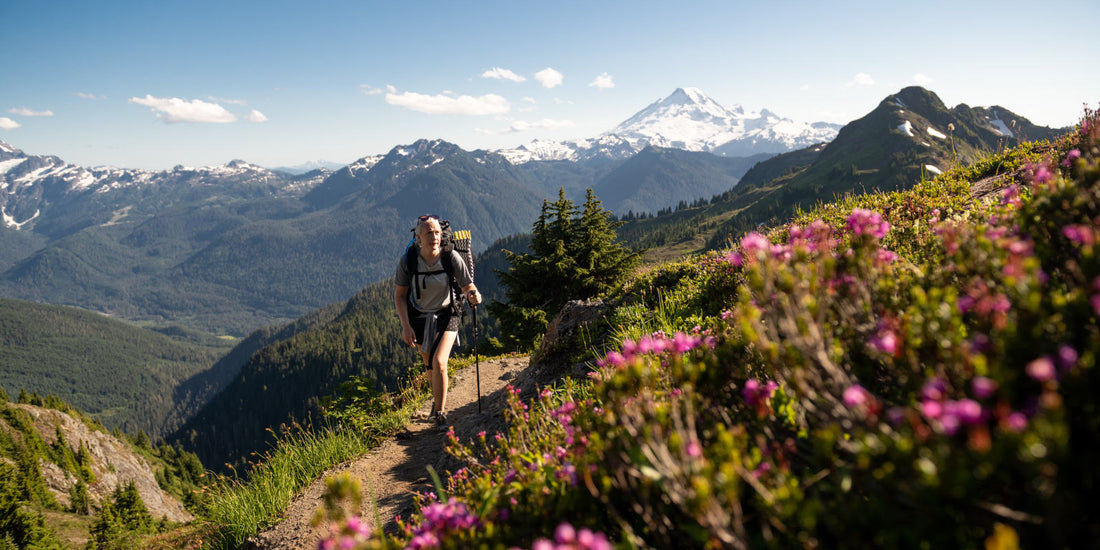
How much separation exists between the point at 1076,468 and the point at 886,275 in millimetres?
1302

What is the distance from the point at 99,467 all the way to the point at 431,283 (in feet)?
171

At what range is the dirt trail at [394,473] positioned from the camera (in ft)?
18.3

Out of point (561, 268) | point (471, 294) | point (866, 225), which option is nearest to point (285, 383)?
point (561, 268)

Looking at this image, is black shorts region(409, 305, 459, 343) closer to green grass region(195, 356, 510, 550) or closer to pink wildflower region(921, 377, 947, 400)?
green grass region(195, 356, 510, 550)

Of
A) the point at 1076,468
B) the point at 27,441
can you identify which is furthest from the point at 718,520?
the point at 27,441

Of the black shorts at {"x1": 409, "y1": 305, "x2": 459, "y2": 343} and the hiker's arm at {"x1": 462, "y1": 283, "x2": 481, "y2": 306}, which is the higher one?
the hiker's arm at {"x1": 462, "y1": 283, "x2": 481, "y2": 306}

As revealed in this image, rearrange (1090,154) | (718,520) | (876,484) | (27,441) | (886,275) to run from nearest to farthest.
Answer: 1. (718,520)
2. (876,484)
3. (886,275)
4. (1090,154)
5. (27,441)

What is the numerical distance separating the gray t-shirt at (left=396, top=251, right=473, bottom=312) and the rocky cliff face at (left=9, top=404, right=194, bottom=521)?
29.2 meters

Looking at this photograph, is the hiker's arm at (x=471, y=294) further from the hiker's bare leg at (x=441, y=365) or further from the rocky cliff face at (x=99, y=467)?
the rocky cliff face at (x=99, y=467)

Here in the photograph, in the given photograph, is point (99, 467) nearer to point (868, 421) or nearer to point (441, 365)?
point (441, 365)

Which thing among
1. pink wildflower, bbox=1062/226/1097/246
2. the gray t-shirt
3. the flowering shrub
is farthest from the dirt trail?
pink wildflower, bbox=1062/226/1097/246

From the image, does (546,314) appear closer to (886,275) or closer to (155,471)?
(886,275)

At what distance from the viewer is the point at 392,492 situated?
21.1ft

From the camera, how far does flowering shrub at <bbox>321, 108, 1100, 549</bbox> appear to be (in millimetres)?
1414
